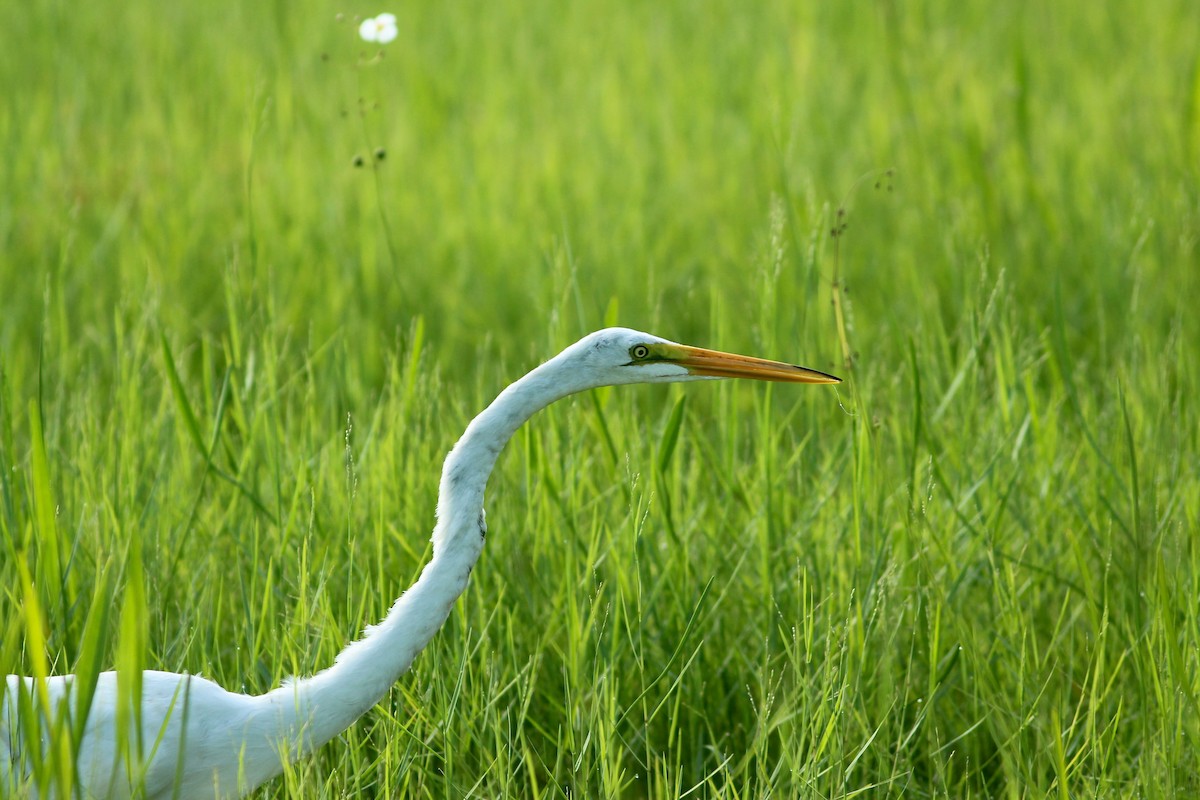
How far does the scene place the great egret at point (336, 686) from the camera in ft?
6.01

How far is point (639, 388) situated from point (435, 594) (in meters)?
2.23

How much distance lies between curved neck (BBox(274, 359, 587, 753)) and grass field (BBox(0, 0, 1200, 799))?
0.32 feet

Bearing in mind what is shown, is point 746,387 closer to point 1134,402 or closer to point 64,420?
point 1134,402

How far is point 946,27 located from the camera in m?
7.12

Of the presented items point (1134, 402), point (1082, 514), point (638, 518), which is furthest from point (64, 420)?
point (1134, 402)

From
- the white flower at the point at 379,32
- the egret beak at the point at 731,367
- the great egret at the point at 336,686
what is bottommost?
the great egret at the point at 336,686

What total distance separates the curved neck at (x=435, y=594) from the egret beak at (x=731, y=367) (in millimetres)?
226

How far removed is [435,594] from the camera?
6.00 feet

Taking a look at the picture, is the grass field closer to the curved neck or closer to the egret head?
the curved neck

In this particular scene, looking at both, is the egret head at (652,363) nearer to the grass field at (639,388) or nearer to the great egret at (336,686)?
the great egret at (336,686)

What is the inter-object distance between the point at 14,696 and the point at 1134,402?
8.67 feet

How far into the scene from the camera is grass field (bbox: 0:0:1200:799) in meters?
2.24

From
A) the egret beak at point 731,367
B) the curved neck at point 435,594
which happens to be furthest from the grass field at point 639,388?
the egret beak at point 731,367

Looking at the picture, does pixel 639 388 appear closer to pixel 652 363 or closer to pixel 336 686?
pixel 652 363
